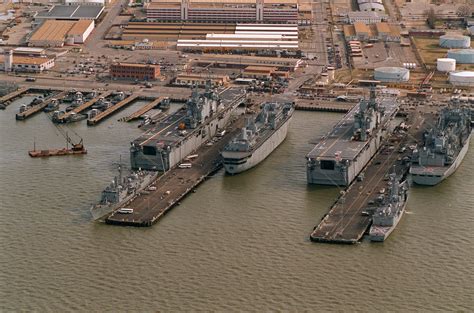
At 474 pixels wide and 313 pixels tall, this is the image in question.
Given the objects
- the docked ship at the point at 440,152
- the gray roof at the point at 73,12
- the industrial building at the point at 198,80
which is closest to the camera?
the docked ship at the point at 440,152

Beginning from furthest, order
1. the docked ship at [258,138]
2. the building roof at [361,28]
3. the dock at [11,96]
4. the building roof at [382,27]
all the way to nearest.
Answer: the building roof at [382,27]
the building roof at [361,28]
the dock at [11,96]
the docked ship at [258,138]

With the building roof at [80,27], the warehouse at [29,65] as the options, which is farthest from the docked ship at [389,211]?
the building roof at [80,27]

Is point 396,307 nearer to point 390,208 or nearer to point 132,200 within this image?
point 390,208

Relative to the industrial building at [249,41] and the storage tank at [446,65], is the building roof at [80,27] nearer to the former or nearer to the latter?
the industrial building at [249,41]

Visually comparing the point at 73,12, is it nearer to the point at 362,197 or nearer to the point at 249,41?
the point at 249,41

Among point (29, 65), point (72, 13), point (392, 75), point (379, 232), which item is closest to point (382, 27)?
point (392, 75)

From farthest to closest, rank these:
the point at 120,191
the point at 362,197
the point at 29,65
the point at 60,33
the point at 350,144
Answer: the point at 60,33 → the point at 29,65 → the point at 350,144 → the point at 362,197 → the point at 120,191

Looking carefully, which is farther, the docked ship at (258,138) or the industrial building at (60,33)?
the industrial building at (60,33)
